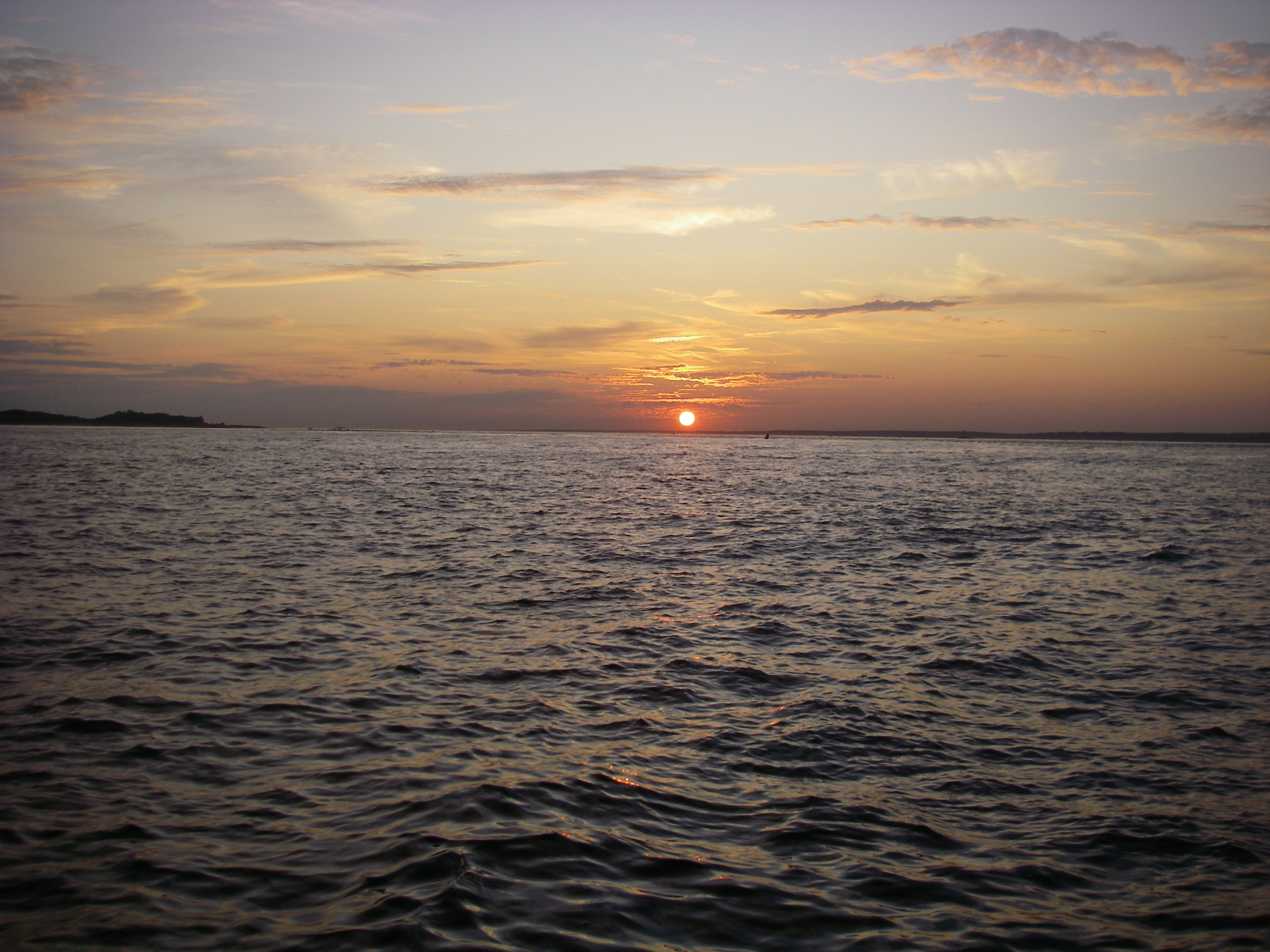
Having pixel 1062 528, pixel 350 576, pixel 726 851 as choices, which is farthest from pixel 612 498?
pixel 726 851

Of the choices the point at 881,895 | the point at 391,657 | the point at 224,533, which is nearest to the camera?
the point at 881,895

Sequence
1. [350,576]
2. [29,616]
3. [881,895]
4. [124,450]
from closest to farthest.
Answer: [881,895] → [29,616] → [350,576] → [124,450]

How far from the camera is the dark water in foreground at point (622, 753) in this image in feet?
25.1

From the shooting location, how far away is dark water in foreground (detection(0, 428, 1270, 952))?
7.65 meters

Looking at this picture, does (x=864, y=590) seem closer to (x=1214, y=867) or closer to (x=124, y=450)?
(x=1214, y=867)

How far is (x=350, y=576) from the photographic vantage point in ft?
82.4

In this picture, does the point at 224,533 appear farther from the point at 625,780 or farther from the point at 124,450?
the point at 124,450

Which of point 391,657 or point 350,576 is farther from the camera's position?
point 350,576

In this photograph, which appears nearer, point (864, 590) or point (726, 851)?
point (726, 851)

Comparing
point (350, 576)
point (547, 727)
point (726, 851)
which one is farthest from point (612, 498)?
point (726, 851)

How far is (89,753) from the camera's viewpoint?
435 inches

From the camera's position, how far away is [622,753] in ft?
38.4

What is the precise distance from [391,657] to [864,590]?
1523 cm

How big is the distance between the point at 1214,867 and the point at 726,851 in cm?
545
